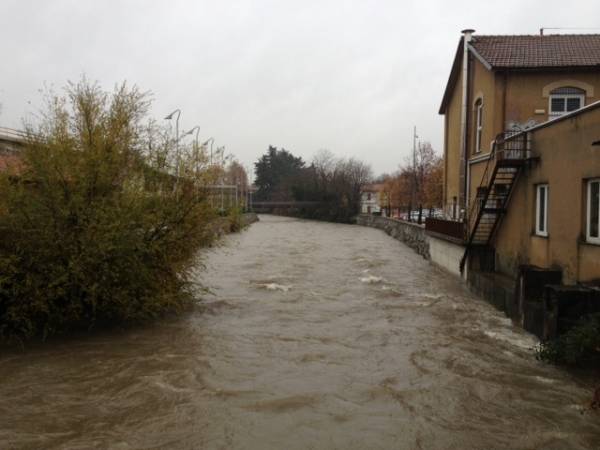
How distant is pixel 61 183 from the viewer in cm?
1028

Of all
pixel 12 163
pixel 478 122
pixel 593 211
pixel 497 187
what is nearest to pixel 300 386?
pixel 593 211

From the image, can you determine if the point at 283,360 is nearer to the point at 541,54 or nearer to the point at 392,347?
the point at 392,347

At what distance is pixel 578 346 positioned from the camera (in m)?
8.39

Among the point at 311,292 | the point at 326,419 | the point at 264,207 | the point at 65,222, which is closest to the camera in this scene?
the point at 326,419

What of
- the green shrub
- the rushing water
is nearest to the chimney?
the rushing water

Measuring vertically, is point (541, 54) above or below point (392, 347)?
above

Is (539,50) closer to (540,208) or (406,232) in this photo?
(540,208)

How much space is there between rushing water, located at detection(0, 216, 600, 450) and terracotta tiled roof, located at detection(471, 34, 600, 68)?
32.6ft

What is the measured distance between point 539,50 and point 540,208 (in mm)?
9487

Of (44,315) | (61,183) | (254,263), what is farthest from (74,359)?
(254,263)

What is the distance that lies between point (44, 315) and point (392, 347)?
657 cm

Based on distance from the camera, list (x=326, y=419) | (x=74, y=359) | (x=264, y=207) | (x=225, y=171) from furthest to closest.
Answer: (x=264, y=207)
(x=225, y=171)
(x=74, y=359)
(x=326, y=419)

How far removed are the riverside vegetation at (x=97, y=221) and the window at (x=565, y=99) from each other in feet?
43.9

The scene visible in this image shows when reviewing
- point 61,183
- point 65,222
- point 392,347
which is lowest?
point 392,347
